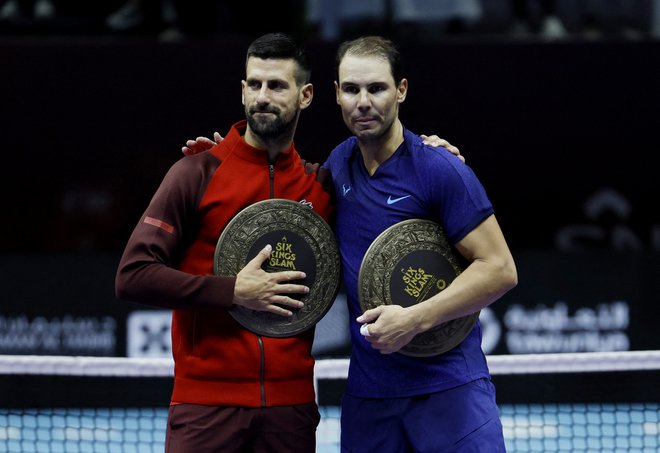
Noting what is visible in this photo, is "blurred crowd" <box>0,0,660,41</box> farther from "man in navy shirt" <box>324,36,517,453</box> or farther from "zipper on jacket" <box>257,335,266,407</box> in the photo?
"zipper on jacket" <box>257,335,266,407</box>

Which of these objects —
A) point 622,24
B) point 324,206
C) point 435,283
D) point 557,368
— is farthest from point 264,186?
point 622,24

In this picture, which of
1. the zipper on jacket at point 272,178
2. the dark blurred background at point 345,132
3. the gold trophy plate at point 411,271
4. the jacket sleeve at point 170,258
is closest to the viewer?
the jacket sleeve at point 170,258

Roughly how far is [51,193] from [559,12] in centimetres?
432

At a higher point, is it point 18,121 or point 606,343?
point 18,121

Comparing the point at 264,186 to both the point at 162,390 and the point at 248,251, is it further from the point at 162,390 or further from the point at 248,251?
the point at 162,390

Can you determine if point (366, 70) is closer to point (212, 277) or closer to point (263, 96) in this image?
point (263, 96)

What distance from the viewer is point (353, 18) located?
8711 mm

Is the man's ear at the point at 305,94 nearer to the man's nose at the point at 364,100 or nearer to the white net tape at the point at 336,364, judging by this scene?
the man's nose at the point at 364,100

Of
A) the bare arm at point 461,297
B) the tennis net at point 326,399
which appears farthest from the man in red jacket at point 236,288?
the tennis net at point 326,399

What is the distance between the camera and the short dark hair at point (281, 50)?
12.3 ft

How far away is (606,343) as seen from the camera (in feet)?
27.8

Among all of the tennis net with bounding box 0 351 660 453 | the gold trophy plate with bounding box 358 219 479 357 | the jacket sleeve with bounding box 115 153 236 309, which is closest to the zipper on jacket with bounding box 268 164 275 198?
the jacket sleeve with bounding box 115 153 236 309

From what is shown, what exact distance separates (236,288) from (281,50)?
2.68ft

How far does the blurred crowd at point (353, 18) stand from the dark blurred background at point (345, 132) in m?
0.02
